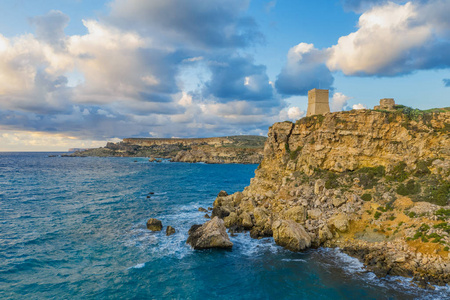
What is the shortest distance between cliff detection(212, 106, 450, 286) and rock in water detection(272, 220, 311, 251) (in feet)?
0.33

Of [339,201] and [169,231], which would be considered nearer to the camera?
[339,201]

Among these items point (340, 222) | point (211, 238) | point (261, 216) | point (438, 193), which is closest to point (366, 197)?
point (340, 222)

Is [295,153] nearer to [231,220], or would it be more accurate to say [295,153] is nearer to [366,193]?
[366,193]

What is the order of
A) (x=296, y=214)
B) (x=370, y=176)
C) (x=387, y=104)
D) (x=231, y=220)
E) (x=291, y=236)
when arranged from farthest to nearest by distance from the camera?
(x=387, y=104) < (x=231, y=220) < (x=370, y=176) < (x=296, y=214) < (x=291, y=236)

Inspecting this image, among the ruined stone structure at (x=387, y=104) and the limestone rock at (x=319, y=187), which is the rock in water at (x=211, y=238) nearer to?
the limestone rock at (x=319, y=187)

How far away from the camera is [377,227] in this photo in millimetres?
24266

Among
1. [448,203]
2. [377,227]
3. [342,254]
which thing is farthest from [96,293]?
[448,203]

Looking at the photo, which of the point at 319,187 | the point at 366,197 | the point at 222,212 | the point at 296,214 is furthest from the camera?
the point at 222,212

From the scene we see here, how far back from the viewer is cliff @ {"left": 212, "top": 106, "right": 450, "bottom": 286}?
20969mm

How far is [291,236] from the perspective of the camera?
24516mm

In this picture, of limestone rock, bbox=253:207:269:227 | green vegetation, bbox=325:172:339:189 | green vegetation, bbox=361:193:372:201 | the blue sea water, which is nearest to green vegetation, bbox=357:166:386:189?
green vegetation, bbox=361:193:372:201

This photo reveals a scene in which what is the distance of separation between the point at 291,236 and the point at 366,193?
1097 cm

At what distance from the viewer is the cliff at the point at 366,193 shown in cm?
2097

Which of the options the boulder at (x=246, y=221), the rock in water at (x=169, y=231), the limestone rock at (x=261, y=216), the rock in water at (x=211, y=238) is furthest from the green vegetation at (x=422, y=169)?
the rock in water at (x=169, y=231)
